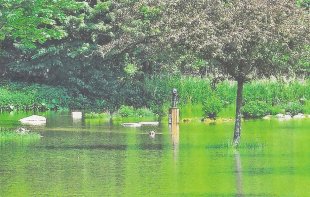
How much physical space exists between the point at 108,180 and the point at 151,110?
2499cm

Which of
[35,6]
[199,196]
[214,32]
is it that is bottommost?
[199,196]

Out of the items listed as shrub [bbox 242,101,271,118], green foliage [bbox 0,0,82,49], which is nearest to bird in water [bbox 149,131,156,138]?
green foliage [bbox 0,0,82,49]

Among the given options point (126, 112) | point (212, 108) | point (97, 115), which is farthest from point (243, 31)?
point (126, 112)

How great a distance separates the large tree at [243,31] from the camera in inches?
957

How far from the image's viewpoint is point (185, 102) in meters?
44.6

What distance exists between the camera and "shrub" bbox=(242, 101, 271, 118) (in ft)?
137

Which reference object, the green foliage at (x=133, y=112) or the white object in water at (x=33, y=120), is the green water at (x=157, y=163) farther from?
the green foliage at (x=133, y=112)

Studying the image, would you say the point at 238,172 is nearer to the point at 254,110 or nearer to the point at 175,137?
the point at 175,137

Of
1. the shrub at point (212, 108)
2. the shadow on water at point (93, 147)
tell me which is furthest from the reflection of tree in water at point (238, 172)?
the shrub at point (212, 108)

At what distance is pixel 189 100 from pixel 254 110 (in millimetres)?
4060

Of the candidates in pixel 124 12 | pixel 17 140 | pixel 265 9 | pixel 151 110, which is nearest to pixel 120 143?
pixel 17 140

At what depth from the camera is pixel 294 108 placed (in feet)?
143

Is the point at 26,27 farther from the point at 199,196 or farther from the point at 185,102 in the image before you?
the point at 199,196

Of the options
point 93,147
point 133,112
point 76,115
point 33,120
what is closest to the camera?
point 93,147
